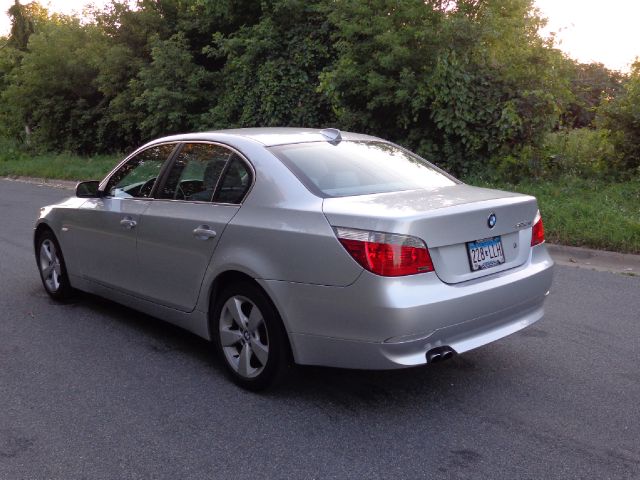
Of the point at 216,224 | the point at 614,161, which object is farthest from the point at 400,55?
the point at 216,224

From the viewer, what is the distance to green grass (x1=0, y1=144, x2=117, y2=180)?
21328 mm

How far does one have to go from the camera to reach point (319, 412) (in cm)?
402

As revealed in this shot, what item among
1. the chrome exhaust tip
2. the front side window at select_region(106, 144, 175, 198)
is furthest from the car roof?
the chrome exhaust tip

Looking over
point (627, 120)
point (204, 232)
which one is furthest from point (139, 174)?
point (627, 120)

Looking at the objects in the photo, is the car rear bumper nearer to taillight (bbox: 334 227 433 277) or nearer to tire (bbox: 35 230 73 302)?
taillight (bbox: 334 227 433 277)

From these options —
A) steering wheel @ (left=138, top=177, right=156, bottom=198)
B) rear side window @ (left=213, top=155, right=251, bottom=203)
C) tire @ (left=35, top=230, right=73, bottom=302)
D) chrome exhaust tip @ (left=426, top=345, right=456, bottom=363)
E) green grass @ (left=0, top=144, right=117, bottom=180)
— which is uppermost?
rear side window @ (left=213, top=155, right=251, bottom=203)

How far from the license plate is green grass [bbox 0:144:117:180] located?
16904 millimetres

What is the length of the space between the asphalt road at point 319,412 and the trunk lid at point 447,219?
798 mm

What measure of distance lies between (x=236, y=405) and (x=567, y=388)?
197 centimetres

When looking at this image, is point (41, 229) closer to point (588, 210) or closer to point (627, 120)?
point (588, 210)

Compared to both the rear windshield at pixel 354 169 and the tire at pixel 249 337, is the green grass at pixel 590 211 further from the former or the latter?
the tire at pixel 249 337

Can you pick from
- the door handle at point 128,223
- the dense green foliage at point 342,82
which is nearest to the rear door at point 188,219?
the door handle at point 128,223

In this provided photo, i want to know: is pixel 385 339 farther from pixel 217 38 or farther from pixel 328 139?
pixel 217 38

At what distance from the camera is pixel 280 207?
4.11 m
